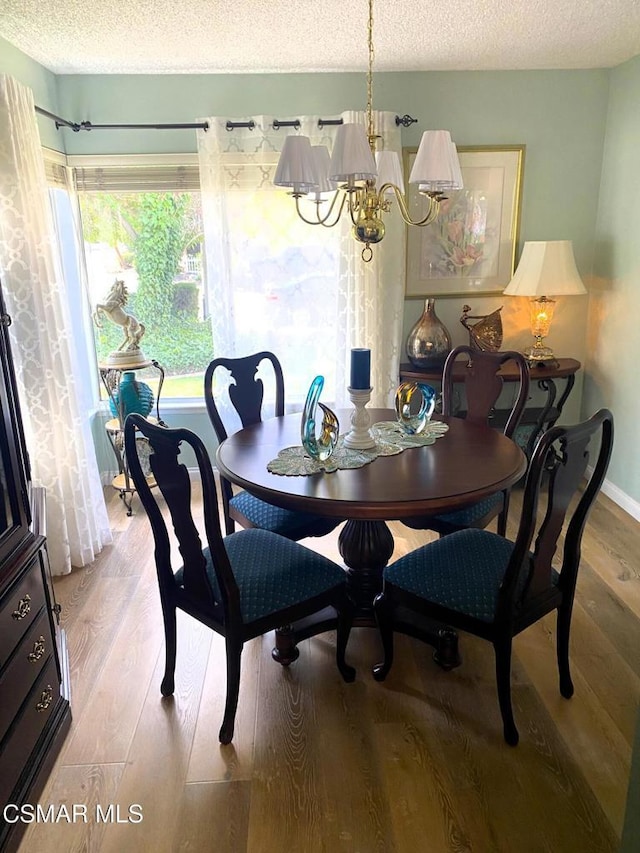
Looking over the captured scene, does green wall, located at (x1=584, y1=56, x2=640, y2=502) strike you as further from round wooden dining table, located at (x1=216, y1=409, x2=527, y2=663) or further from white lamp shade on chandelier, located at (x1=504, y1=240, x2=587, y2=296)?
round wooden dining table, located at (x1=216, y1=409, x2=527, y2=663)

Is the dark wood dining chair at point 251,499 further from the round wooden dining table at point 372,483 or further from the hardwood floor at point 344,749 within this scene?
the hardwood floor at point 344,749

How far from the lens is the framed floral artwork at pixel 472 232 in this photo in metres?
3.54

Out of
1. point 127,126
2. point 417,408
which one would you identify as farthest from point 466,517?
point 127,126

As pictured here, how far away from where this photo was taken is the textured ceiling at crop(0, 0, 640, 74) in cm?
246

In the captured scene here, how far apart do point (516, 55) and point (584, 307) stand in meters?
1.53

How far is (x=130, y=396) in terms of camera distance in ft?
11.0

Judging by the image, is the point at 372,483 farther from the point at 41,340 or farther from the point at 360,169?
the point at 41,340

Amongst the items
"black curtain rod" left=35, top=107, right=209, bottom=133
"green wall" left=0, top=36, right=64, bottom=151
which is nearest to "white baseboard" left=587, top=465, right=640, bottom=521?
"black curtain rod" left=35, top=107, right=209, bottom=133

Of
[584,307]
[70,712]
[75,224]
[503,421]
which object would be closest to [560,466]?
[70,712]

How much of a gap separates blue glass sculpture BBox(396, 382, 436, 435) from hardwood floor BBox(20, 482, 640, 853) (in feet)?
2.76

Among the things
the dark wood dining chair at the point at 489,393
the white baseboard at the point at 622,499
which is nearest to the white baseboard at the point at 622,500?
the white baseboard at the point at 622,499

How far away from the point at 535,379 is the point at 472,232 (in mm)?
991

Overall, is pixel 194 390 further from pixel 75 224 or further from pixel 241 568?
pixel 241 568

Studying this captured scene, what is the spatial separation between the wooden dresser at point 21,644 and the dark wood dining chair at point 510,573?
107 centimetres
